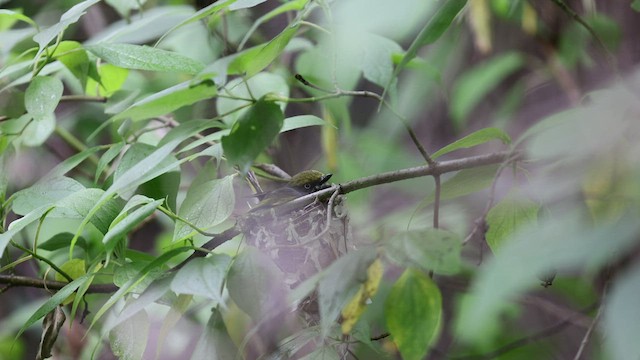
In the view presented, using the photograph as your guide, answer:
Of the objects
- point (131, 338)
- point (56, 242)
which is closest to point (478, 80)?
point (56, 242)

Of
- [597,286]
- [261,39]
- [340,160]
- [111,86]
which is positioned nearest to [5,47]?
[111,86]

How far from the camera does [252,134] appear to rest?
80 cm

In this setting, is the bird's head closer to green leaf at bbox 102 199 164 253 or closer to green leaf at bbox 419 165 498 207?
green leaf at bbox 419 165 498 207

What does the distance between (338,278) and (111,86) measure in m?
0.96

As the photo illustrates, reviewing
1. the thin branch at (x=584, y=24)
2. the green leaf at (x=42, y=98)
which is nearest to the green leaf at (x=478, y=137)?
the thin branch at (x=584, y=24)

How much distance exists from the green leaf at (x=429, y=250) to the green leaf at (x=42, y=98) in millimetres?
668

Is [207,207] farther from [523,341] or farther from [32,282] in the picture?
[523,341]

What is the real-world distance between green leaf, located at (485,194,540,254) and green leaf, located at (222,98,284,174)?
0.30m

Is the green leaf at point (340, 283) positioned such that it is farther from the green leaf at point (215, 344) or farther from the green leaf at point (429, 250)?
the green leaf at point (215, 344)

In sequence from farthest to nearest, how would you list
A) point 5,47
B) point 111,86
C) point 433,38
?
point 5,47
point 111,86
point 433,38

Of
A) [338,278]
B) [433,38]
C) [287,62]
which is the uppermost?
[433,38]

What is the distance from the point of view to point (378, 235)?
1.38 metres

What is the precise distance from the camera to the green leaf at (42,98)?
3.87ft

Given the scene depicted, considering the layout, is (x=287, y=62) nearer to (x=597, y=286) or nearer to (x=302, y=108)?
(x=302, y=108)
